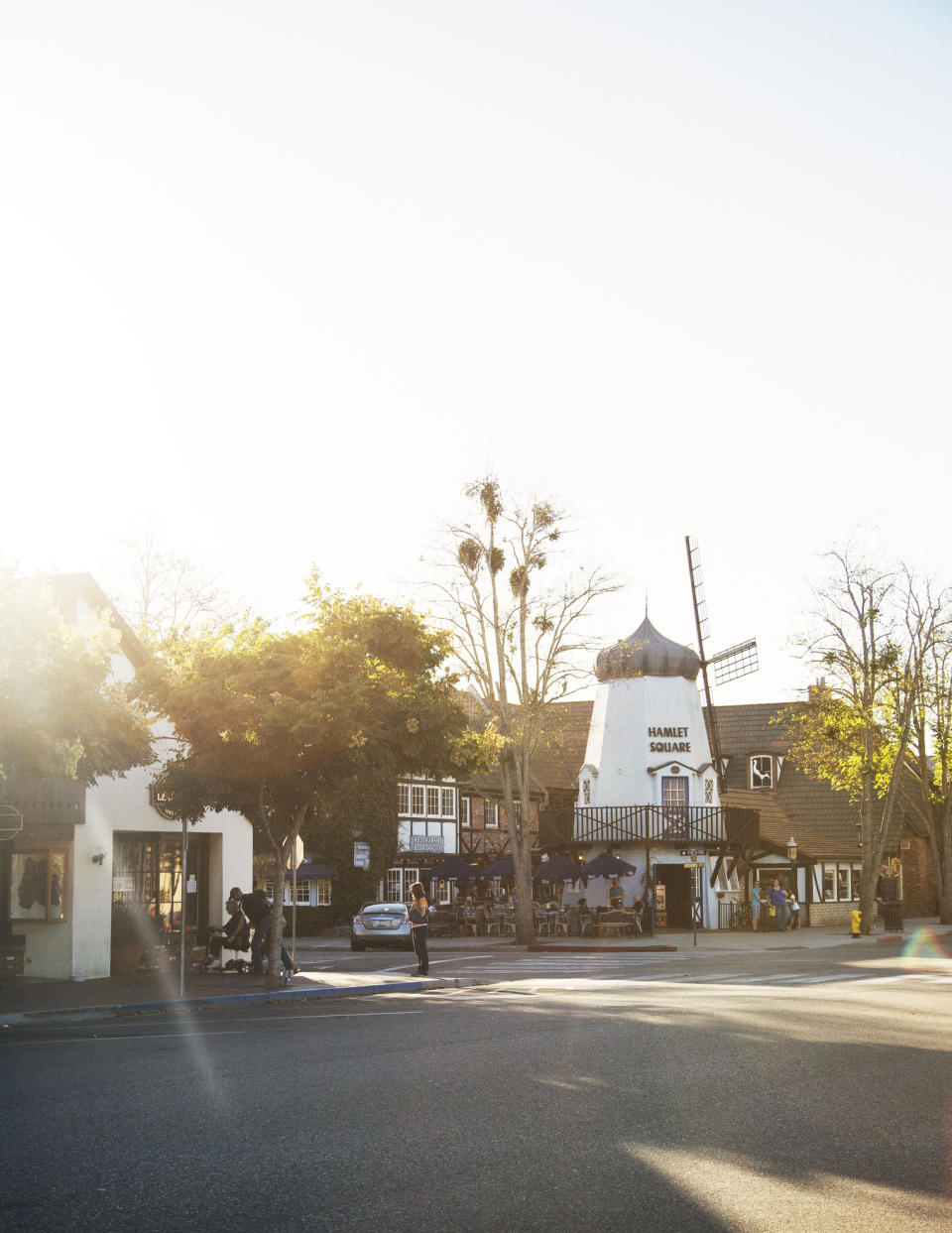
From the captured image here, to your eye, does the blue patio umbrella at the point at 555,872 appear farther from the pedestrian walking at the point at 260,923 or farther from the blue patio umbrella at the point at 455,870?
the pedestrian walking at the point at 260,923

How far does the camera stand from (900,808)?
50594 mm

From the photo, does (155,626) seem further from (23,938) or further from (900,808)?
(900,808)

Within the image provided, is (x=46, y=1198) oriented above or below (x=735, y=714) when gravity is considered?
below

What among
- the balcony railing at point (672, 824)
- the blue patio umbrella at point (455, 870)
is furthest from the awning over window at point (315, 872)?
the balcony railing at point (672, 824)

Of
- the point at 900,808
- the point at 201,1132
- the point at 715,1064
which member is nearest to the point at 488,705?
the point at 900,808

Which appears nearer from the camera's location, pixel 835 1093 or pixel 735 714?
pixel 835 1093

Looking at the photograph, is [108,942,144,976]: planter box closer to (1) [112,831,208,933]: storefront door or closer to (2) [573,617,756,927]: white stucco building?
(1) [112,831,208,933]: storefront door

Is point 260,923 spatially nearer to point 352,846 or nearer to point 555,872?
point 555,872

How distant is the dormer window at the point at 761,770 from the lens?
206 ft

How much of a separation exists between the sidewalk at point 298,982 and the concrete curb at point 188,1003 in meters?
0.01

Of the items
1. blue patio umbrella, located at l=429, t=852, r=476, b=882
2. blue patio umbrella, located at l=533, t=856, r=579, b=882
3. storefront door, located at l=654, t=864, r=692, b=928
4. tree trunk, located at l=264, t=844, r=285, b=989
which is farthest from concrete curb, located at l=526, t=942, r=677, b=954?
storefront door, located at l=654, t=864, r=692, b=928

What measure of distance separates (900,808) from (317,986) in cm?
3269

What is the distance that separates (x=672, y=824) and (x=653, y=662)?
6568 millimetres

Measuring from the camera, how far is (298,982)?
81.2ft
